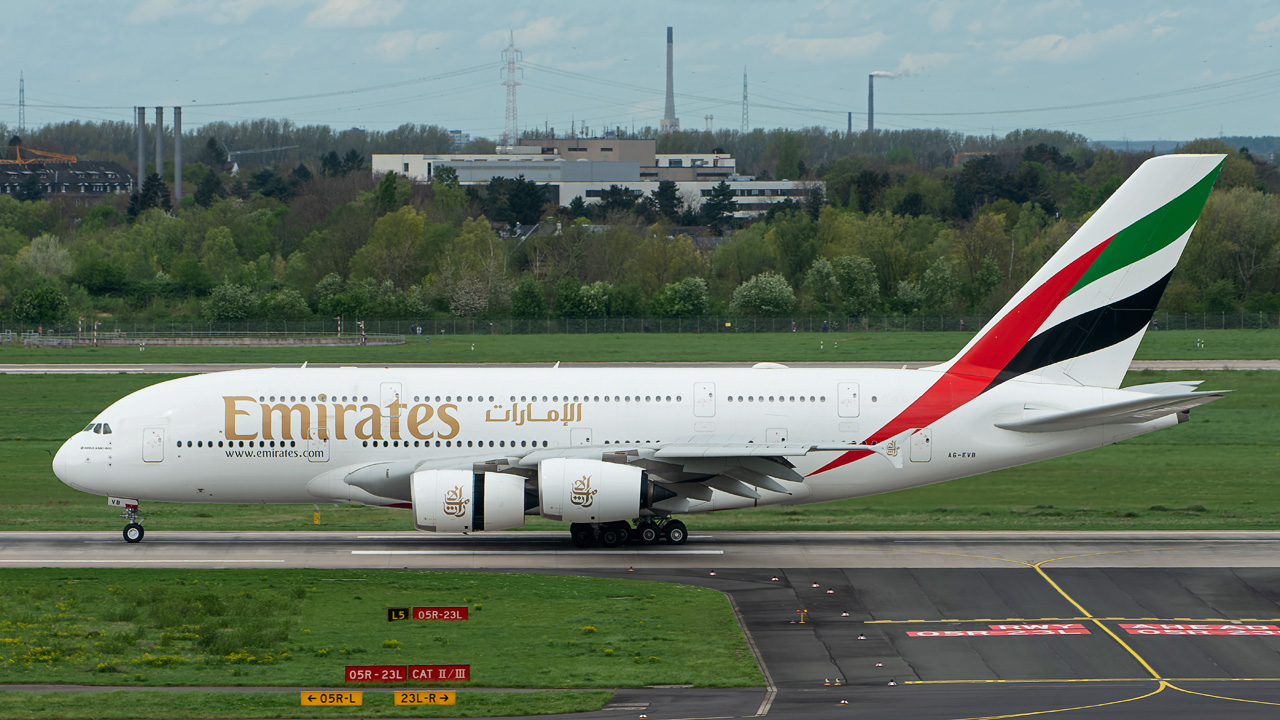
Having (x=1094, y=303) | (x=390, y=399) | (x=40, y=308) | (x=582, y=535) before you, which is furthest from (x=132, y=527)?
(x=40, y=308)

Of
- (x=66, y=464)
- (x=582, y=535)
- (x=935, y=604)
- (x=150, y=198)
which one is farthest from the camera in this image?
(x=150, y=198)

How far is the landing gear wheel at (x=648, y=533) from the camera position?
3466 centimetres

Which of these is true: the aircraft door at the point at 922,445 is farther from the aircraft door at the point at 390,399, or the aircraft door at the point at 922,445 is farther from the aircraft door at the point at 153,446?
the aircraft door at the point at 153,446

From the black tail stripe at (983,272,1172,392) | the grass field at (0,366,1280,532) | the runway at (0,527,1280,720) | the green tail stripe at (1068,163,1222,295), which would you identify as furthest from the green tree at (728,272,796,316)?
the green tail stripe at (1068,163,1222,295)

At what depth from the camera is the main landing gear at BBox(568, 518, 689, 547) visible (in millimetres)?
34562

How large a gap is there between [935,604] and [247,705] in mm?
14564

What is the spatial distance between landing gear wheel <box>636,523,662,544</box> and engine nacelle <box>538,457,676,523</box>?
92.4 inches

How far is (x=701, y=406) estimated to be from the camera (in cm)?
3412

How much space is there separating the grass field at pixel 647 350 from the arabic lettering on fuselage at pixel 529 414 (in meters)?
51.9

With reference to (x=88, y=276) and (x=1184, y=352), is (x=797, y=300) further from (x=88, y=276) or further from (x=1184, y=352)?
(x=88, y=276)

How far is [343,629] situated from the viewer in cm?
2544

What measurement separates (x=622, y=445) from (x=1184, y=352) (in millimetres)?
68439

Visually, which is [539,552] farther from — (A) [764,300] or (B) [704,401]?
(A) [764,300]

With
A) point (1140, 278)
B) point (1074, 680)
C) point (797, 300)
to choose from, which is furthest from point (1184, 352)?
point (1074, 680)
